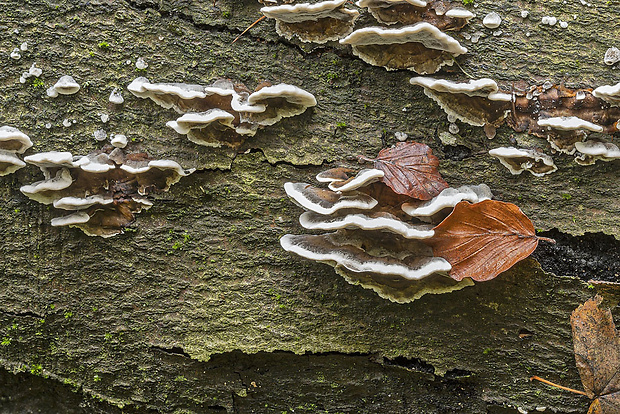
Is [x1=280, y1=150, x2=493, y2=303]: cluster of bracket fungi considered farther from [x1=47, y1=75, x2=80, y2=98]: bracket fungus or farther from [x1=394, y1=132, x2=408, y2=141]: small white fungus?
[x1=47, y1=75, x2=80, y2=98]: bracket fungus

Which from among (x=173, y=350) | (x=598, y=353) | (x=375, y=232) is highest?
(x=375, y=232)

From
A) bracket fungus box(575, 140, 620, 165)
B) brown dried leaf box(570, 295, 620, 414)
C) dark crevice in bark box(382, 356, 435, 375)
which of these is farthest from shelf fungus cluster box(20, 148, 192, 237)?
brown dried leaf box(570, 295, 620, 414)

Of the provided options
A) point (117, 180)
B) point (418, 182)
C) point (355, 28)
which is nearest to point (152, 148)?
point (117, 180)

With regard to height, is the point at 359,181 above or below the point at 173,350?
above

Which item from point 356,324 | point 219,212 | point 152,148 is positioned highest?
point 152,148

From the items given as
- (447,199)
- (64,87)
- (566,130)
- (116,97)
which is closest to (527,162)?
(566,130)

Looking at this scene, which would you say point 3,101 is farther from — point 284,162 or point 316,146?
point 316,146

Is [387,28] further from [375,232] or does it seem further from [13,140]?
[13,140]
